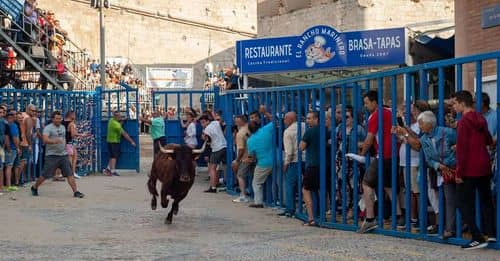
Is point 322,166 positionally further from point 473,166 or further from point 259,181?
point 473,166

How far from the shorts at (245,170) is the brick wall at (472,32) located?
14.3 ft

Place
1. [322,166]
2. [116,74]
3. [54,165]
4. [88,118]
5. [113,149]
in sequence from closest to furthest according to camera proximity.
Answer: [322,166]
[54,165]
[113,149]
[88,118]
[116,74]

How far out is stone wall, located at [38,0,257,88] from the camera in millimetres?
48406

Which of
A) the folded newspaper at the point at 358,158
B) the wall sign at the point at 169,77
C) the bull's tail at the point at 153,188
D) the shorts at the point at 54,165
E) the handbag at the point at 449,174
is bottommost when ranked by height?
the bull's tail at the point at 153,188

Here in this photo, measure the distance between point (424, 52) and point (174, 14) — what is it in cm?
3301

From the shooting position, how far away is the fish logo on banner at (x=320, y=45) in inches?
928

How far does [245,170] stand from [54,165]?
370cm

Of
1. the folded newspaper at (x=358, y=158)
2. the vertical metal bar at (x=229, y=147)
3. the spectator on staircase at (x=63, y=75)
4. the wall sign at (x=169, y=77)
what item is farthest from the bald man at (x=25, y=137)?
the wall sign at (x=169, y=77)

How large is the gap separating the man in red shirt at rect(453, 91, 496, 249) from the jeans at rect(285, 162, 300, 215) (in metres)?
4.64

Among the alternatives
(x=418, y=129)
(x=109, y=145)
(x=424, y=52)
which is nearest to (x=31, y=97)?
(x=109, y=145)

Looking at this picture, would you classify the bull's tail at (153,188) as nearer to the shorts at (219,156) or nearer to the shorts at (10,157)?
the shorts at (219,156)

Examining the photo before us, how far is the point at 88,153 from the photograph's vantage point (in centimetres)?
2347

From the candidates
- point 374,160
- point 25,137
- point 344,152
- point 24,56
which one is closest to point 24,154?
point 25,137

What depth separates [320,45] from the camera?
2383 cm
